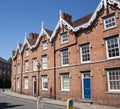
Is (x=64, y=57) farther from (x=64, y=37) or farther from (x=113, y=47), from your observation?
(x=113, y=47)

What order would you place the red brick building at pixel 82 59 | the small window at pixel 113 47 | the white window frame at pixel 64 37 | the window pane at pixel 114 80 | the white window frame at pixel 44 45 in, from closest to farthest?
the window pane at pixel 114 80 → the small window at pixel 113 47 → the red brick building at pixel 82 59 → the white window frame at pixel 64 37 → the white window frame at pixel 44 45

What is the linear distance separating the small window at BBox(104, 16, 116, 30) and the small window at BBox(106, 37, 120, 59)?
1.35 meters

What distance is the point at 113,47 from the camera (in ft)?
61.4

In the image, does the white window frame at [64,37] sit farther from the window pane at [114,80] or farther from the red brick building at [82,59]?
the window pane at [114,80]

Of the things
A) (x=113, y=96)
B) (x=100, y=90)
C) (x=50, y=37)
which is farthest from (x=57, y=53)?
(x=113, y=96)

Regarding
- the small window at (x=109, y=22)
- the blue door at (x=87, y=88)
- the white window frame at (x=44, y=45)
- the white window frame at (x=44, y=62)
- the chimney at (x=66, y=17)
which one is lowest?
the blue door at (x=87, y=88)

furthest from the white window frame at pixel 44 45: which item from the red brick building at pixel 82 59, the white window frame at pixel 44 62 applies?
the white window frame at pixel 44 62

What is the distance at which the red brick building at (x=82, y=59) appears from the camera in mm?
18594

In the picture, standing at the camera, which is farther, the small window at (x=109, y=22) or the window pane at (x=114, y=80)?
the small window at (x=109, y=22)

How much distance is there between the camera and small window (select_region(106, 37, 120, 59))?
18406 millimetres

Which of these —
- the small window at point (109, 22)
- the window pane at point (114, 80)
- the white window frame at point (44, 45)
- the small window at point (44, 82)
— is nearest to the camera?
the window pane at point (114, 80)

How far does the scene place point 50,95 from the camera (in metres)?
26.0

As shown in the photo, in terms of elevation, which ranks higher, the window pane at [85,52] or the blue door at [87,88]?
the window pane at [85,52]

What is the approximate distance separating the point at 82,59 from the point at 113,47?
422 centimetres
